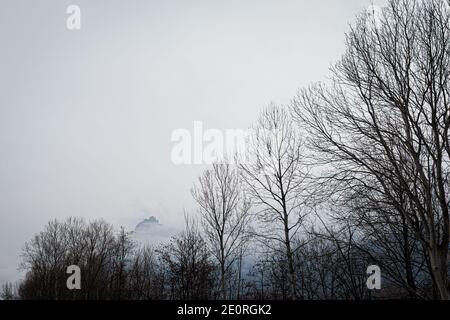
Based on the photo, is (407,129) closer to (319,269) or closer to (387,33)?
(387,33)

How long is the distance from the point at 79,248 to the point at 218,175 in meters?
30.0

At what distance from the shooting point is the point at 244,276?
22.3 m

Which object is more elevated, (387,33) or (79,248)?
(387,33)

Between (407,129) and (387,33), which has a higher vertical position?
(387,33)

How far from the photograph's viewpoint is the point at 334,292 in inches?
746

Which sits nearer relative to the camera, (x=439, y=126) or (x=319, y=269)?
(x=439, y=126)

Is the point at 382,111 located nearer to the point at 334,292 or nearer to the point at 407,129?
the point at 407,129
